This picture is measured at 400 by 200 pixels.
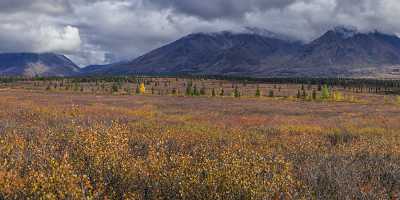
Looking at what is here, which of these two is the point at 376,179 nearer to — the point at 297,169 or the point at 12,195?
the point at 297,169

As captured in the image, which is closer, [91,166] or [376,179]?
[91,166]

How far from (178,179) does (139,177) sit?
121 centimetres

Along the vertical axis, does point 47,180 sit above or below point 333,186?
above

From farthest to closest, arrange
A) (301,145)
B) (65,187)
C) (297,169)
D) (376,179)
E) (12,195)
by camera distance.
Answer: (301,145)
(297,169)
(376,179)
(12,195)
(65,187)

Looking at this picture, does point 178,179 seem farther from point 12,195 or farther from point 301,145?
point 301,145

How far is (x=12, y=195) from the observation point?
7.96 metres

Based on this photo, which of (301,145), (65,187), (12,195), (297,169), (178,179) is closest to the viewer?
(65,187)

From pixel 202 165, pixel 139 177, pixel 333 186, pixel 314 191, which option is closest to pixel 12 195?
pixel 139 177

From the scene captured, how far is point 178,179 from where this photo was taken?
28.7 ft

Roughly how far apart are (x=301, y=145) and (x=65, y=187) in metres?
10.9

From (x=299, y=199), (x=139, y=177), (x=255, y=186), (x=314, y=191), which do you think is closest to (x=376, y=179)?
(x=314, y=191)

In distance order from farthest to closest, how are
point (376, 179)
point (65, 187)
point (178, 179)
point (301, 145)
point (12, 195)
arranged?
1. point (301, 145)
2. point (376, 179)
3. point (178, 179)
4. point (12, 195)
5. point (65, 187)

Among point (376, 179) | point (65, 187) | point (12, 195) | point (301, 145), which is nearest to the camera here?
point (65, 187)

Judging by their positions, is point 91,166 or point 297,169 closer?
point 91,166
